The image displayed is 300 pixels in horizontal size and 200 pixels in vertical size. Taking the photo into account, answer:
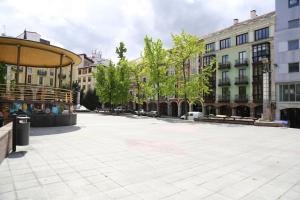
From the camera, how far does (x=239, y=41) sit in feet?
137

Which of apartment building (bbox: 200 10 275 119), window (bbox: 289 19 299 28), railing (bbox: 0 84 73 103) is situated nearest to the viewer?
railing (bbox: 0 84 73 103)

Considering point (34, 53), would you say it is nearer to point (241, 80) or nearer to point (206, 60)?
point (241, 80)

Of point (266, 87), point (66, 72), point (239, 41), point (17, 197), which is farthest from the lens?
point (66, 72)

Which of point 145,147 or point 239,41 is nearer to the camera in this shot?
point 145,147

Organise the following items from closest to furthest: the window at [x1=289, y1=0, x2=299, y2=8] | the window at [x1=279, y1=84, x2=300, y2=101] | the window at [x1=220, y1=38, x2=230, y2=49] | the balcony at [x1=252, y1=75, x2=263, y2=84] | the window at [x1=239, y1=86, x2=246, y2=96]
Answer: the window at [x1=279, y1=84, x2=300, y2=101]
the window at [x1=289, y1=0, x2=299, y2=8]
the balcony at [x1=252, y1=75, x2=263, y2=84]
the window at [x1=239, y1=86, x2=246, y2=96]
the window at [x1=220, y1=38, x2=230, y2=49]

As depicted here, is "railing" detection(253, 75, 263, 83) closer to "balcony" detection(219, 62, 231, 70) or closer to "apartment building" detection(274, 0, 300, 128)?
"apartment building" detection(274, 0, 300, 128)

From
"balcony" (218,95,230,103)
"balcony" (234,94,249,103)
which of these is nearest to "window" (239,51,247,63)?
"balcony" (234,94,249,103)

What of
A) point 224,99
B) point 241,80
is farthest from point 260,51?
point 224,99

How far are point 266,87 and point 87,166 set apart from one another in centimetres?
2171

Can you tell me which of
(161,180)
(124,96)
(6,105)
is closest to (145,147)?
(161,180)

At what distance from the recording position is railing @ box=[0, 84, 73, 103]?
1475 cm

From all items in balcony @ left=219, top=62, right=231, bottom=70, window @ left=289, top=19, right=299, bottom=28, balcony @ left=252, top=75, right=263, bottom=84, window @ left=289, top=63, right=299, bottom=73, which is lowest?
balcony @ left=252, top=75, right=263, bottom=84

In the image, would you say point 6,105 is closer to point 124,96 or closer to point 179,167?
point 179,167

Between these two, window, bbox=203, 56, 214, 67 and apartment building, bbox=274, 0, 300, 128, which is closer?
apartment building, bbox=274, 0, 300, 128
